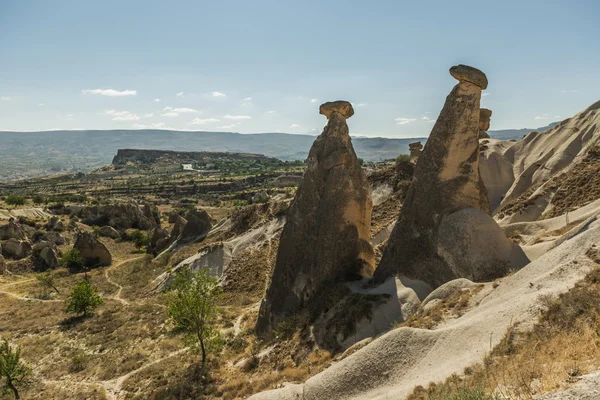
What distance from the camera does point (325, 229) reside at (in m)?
18.4

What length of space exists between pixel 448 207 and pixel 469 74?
19.5 ft

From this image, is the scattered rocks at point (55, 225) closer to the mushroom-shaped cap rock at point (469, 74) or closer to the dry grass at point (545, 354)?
the mushroom-shaped cap rock at point (469, 74)

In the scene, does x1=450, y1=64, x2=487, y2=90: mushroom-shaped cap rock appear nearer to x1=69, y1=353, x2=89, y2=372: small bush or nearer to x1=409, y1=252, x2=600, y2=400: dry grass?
x1=409, y1=252, x2=600, y2=400: dry grass

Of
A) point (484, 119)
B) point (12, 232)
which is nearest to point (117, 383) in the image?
point (484, 119)

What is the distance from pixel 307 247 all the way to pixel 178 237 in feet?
99.1

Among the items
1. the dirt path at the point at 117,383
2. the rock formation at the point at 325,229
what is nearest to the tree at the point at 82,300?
the dirt path at the point at 117,383

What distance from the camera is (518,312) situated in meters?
9.12

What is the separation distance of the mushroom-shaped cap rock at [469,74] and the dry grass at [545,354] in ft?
33.6

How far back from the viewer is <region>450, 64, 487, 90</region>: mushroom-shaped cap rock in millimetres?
16297

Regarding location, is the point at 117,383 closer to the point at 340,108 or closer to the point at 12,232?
the point at 340,108

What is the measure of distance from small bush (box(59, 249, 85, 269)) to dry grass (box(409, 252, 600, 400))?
4663 centimetres

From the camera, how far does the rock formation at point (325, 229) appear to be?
712 inches

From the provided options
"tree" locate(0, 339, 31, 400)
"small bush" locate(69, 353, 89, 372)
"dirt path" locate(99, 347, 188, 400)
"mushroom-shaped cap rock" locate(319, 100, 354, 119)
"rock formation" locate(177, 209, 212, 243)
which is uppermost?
"mushroom-shaped cap rock" locate(319, 100, 354, 119)

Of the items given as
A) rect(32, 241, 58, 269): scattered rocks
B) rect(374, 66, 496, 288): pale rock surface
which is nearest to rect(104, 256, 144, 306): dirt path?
rect(32, 241, 58, 269): scattered rocks
